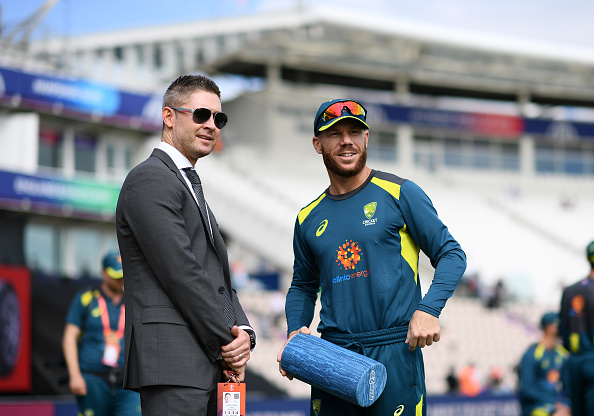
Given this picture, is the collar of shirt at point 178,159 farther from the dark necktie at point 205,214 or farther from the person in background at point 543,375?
the person in background at point 543,375

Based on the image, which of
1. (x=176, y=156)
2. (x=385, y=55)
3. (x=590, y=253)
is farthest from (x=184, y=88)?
(x=385, y=55)

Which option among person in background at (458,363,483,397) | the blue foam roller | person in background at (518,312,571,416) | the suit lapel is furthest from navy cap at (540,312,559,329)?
person in background at (458,363,483,397)

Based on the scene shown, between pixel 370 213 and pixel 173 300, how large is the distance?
3.84ft

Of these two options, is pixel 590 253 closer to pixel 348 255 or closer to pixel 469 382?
pixel 348 255

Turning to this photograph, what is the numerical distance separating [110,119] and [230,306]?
2145 centimetres

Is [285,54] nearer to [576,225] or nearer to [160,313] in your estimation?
[576,225]

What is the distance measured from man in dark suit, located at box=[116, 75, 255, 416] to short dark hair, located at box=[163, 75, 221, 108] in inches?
11.5

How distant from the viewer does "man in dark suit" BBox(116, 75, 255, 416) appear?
3.63 metres

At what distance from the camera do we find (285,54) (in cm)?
3672

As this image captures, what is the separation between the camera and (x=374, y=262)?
4230mm

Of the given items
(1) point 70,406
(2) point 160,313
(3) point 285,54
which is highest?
(3) point 285,54

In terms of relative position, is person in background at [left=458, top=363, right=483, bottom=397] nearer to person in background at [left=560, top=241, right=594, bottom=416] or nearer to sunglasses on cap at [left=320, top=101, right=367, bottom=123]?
person in background at [left=560, top=241, right=594, bottom=416]

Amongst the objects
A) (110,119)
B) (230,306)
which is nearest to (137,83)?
(110,119)

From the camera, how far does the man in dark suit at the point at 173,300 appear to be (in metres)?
3.63
